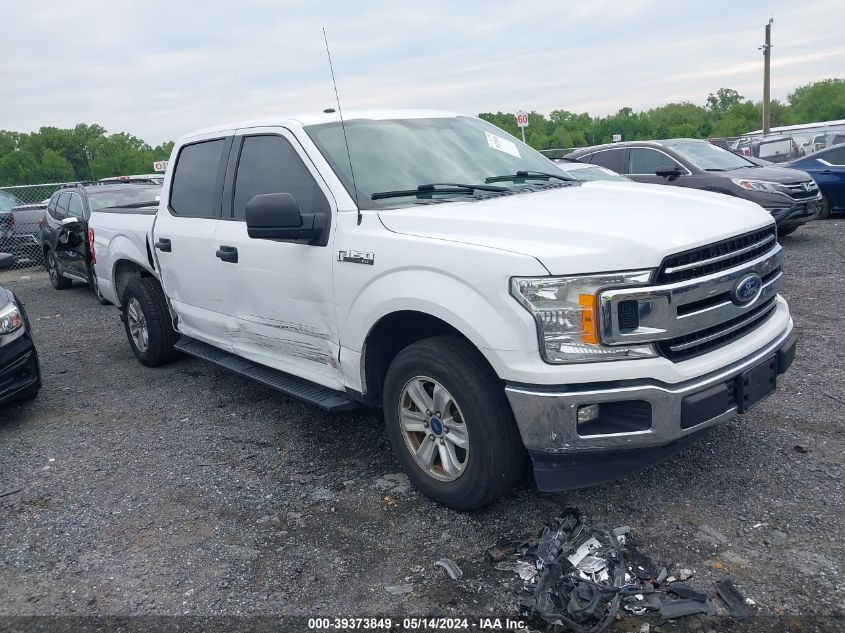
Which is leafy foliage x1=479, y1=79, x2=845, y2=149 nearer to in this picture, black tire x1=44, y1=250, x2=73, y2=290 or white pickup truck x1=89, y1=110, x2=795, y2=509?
black tire x1=44, y1=250, x2=73, y2=290

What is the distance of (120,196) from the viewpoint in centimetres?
1078

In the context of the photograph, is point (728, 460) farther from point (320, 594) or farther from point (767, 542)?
point (320, 594)

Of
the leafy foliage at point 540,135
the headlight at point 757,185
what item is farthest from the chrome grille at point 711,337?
the leafy foliage at point 540,135

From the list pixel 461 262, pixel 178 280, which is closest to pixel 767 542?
pixel 461 262

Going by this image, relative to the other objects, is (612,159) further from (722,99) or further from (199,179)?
(722,99)

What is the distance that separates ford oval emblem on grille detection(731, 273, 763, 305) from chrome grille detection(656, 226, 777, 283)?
8 cm

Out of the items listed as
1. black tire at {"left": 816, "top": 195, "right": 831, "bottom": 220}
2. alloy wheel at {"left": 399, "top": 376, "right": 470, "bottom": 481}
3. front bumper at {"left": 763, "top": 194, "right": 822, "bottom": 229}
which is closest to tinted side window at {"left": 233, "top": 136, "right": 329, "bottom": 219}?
alloy wheel at {"left": 399, "top": 376, "right": 470, "bottom": 481}

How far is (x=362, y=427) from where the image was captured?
489cm

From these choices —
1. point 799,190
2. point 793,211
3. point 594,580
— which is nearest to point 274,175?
point 594,580

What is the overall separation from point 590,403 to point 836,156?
11980 mm

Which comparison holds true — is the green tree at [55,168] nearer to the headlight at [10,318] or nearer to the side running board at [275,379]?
the headlight at [10,318]

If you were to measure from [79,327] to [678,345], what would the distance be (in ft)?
26.3

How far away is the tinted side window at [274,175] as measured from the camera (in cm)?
420

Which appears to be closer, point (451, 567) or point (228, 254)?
point (451, 567)
